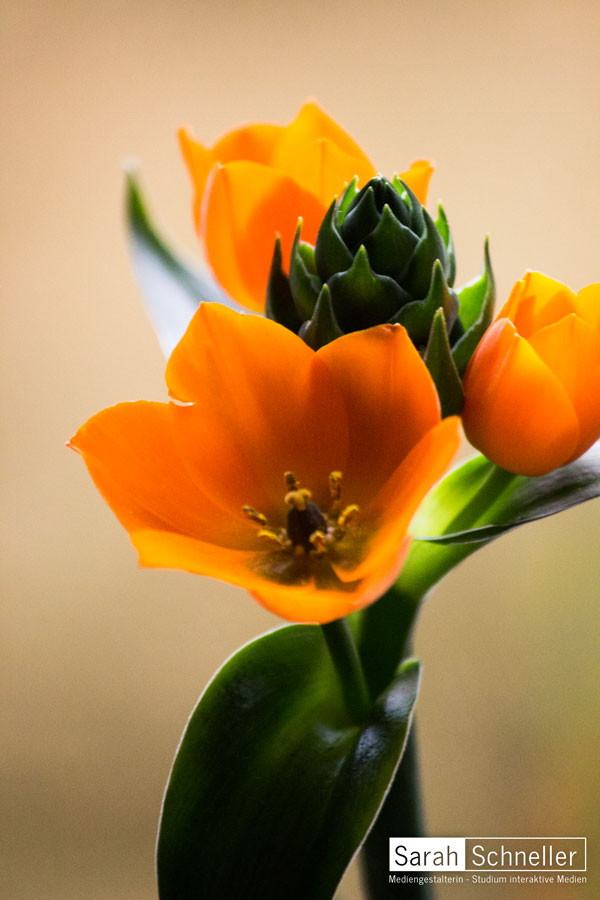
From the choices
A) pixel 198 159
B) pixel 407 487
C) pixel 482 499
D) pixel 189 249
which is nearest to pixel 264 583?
pixel 407 487

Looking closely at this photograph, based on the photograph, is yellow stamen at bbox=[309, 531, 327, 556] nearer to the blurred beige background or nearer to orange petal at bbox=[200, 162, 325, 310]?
orange petal at bbox=[200, 162, 325, 310]

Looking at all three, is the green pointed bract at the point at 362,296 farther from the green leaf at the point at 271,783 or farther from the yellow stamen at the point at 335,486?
the green leaf at the point at 271,783

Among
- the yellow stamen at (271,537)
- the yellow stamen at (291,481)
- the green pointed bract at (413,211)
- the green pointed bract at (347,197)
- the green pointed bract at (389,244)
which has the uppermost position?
the green pointed bract at (347,197)

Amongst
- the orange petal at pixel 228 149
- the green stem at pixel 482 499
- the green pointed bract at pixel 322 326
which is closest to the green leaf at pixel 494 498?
the green stem at pixel 482 499

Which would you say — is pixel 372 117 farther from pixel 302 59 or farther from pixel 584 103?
pixel 584 103

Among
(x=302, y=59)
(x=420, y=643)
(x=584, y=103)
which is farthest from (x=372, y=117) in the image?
(x=420, y=643)

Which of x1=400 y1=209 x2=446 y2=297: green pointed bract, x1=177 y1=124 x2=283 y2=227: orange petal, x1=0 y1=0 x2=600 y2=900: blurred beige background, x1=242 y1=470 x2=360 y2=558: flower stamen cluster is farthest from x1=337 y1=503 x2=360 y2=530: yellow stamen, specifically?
x1=0 y1=0 x2=600 y2=900: blurred beige background

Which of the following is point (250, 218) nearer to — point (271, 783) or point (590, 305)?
point (590, 305)
